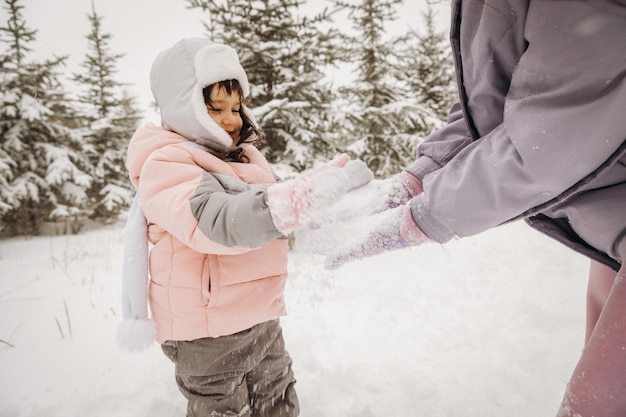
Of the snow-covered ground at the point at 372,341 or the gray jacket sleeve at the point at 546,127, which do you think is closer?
the gray jacket sleeve at the point at 546,127

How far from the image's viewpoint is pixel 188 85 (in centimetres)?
164

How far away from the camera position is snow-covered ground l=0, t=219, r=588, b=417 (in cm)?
236

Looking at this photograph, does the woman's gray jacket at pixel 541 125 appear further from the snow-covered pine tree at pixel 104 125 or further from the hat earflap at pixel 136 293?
the snow-covered pine tree at pixel 104 125

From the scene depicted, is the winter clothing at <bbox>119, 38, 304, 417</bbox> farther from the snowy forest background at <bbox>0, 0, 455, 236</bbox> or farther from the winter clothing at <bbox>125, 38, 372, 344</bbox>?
the snowy forest background at <bbox>0, 0, 455, 236</bbox>

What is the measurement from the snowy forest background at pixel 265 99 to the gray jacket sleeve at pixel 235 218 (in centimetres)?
412

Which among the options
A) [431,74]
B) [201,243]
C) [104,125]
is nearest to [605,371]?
[201,243]

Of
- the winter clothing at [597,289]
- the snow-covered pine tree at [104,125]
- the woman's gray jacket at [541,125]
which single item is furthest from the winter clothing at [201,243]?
the snow-covered pine tree at [104,125]

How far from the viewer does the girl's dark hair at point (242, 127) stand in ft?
5.78

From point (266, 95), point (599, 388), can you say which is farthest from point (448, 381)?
point (266, 95)

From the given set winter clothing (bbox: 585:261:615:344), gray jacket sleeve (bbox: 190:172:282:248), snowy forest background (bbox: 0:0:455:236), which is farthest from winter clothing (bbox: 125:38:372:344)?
snowy forest background (bbox: 0:0:455:236)

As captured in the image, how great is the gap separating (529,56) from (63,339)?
161 inches

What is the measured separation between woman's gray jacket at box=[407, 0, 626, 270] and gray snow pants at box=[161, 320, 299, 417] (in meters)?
1.21

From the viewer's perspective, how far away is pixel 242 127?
6.40 ft

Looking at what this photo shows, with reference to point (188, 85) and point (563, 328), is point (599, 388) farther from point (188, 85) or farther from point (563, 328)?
point (563, 328)
